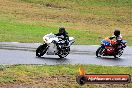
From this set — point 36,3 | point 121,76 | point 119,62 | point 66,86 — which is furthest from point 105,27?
point 121,76

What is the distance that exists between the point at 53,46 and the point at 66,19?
84.0 ft

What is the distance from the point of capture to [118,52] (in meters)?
23.2

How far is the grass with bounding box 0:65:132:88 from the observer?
14.0 metres

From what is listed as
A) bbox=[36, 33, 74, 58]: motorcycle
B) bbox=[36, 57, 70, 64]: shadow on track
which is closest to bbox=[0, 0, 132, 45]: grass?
bbox=[36, 33, 74, 58]: motorcycle

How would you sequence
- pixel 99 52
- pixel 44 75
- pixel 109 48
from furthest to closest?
pixel 99 52
pixel 109 48
pixel 44 75

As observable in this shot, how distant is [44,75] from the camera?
15.2 m

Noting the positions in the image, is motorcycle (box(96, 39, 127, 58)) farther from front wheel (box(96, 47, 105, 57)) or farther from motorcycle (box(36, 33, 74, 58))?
motorcycle (box(36, 33, 74, 58))

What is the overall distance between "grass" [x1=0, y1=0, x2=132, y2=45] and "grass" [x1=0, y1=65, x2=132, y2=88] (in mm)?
11225

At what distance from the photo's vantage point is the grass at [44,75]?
14.0 m

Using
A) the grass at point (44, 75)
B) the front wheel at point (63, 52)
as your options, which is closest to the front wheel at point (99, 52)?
the front wheel at point (63, 52)

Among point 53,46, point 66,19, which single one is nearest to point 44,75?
point 53,46

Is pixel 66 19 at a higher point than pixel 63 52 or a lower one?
lower

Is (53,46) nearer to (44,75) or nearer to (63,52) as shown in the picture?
(63,52)

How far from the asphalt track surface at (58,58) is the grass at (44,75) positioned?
2.25m
